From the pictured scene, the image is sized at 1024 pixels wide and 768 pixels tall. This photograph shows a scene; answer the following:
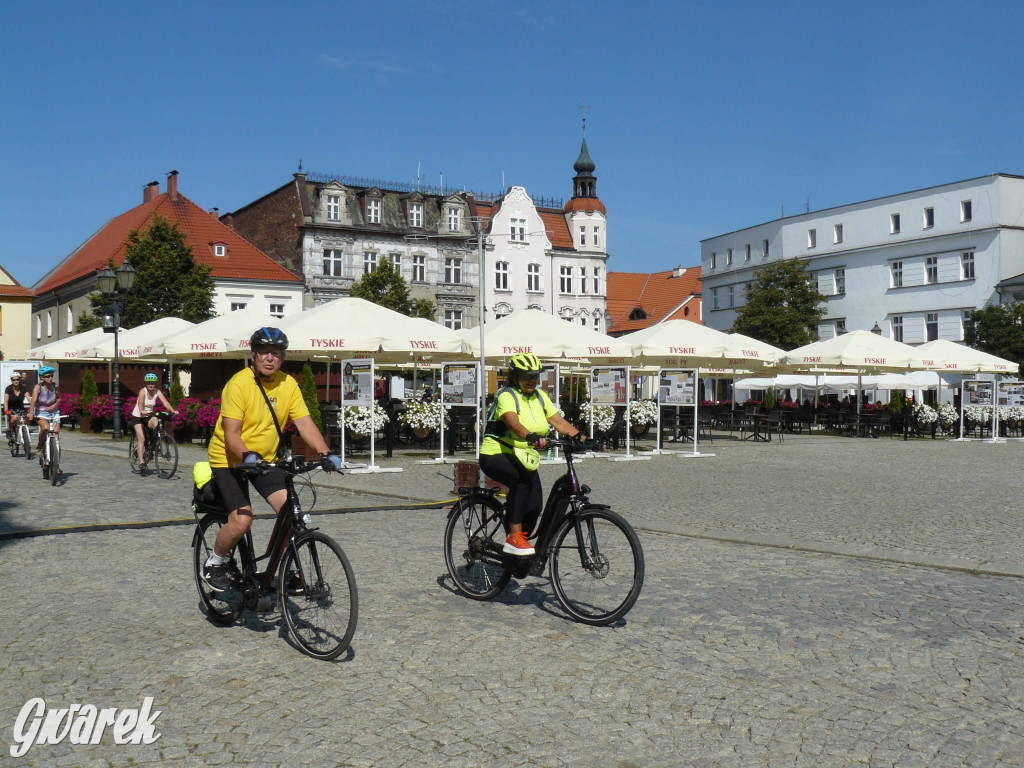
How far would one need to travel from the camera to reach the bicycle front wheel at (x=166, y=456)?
55.7 feet

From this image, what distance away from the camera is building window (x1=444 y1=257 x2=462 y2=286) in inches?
2660

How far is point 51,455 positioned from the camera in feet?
50.9

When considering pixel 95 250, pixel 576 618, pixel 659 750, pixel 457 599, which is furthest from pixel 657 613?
pixel 95 250

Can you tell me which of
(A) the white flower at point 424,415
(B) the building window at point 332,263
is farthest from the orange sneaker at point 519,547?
(B) the building window at point 332,263

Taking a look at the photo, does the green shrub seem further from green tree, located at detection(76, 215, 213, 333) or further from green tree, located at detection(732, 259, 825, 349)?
green tree, located at detection(732, 259, 825, 349)

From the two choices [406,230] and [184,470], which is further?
[406,230]

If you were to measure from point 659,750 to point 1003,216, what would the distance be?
60648 mm

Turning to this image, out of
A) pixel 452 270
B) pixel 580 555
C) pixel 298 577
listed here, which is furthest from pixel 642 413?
pixel 452 270

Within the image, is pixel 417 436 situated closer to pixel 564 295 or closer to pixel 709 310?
pixel 564 295

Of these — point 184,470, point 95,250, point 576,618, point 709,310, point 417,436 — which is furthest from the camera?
point 709,310

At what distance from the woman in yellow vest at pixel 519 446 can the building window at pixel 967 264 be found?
193 feet

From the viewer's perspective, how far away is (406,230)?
66.2 m

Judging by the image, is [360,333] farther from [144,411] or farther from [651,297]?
[651,297]

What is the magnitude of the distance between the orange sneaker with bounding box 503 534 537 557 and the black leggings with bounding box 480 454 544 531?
10 centimetres
